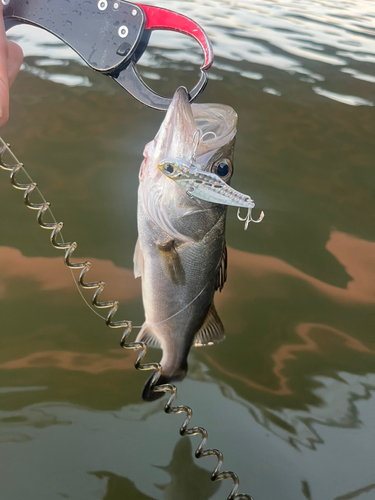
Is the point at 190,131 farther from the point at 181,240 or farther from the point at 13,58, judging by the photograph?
the point at 13,58

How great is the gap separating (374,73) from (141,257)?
122cm

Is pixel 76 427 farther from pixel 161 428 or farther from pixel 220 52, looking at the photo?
pixel 220 52

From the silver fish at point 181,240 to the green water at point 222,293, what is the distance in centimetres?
34

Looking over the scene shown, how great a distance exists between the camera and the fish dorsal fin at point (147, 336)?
848 millimetres

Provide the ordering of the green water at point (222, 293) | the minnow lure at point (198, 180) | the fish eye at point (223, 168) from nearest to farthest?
the minnow lure at point (198, 180)
the fish eye at point (223, 168)
the green water at point (222, 293)

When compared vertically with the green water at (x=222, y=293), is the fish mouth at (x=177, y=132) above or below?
above

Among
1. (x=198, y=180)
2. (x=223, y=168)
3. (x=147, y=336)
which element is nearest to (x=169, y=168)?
(x=198, y=180)

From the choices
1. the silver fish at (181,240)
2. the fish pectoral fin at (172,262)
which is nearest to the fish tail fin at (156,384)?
the silver fish at (181,240)

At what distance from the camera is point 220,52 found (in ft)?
5.01

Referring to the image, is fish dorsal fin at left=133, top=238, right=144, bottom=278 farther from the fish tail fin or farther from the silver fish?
the fish tail fin

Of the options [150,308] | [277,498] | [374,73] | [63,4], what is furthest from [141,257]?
[374,73]

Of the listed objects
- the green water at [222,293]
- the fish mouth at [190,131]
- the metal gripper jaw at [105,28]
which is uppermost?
the metal gripper jaw at [105,28]

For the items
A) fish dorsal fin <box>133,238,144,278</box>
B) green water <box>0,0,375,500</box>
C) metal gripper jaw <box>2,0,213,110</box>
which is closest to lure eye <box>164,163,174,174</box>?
metal gripper jaw <box>2,0,213,110</box>

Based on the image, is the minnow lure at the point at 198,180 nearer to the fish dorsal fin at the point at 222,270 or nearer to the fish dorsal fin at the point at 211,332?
the fish dorsal fin at the point at 222,270
